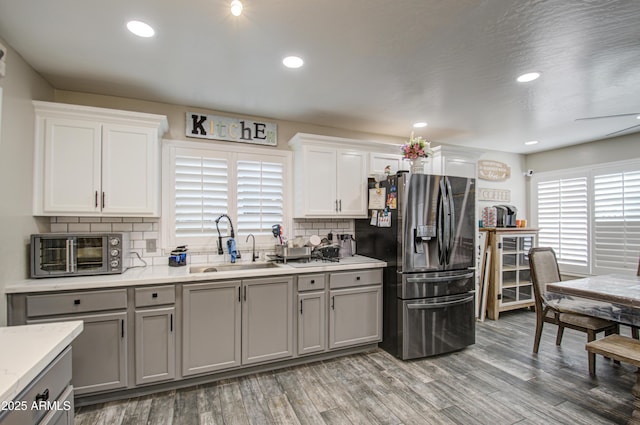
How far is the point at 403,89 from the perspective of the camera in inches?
107

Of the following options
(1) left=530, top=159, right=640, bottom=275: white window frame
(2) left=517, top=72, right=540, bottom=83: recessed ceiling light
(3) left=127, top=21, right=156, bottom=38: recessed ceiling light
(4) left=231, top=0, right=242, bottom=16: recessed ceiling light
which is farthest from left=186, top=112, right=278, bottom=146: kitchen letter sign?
(1) left=530, top=159, right=640, bottom=275: white window frame

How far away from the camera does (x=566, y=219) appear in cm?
480

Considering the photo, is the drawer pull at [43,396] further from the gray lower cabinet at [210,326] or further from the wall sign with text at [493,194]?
the wall sign with text at [493,194]

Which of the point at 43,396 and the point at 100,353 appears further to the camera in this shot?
the point at 100,353

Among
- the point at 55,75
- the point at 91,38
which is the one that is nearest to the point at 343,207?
the point at 91,38

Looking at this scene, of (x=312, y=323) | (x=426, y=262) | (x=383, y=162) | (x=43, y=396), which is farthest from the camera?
(x=383, y=162)

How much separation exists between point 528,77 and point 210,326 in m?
3.39

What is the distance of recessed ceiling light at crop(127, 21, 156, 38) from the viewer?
1791 millimetres

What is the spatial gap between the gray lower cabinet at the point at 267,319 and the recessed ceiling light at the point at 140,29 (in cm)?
194

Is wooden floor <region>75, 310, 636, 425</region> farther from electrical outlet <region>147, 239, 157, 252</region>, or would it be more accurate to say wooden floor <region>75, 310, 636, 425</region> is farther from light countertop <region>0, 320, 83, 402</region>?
electrical outlet <region>147, 239, 157, 252</region>

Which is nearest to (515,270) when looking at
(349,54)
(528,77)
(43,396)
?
(528,77)

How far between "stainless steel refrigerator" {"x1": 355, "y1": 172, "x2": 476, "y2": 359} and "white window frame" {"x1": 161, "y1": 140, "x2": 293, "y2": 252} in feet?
3.68

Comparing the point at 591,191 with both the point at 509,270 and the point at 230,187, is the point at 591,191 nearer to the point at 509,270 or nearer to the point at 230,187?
the point at 509,270

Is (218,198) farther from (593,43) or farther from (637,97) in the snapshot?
(637,97)
